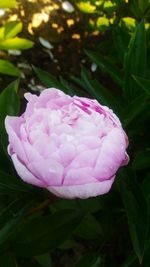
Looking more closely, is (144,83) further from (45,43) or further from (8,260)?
(45,43)

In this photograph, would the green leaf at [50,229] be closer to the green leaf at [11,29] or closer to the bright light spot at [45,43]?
the green leaf at [11,29]

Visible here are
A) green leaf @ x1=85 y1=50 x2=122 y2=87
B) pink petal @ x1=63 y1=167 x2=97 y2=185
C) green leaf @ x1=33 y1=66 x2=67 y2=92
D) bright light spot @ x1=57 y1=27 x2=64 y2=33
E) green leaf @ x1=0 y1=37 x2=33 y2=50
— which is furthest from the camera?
bright light spot @ x1=57 y1=27 x2=64 y2=33

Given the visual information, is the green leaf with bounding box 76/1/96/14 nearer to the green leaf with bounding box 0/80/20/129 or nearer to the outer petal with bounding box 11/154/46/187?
the green leaf with bounding box 0/80/20/129

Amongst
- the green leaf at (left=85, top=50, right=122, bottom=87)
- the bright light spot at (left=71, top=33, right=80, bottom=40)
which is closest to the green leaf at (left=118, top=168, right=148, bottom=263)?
the green leaf at (left=85, top=50, right=122, bottom=87)

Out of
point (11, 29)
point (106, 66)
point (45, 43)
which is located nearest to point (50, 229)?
point (106, 66)

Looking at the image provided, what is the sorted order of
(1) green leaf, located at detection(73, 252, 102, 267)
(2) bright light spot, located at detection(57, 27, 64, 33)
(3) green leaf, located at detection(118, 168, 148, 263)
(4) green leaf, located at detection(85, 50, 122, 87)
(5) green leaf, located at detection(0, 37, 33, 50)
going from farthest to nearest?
(2) bright light spot, located at detection(57, 27, 64, 33) < (5) green leaf, located at detection(0, 37, 33, 50) < (4) green leaf, located at detection(85, 50, 122, 87) < (1) green leaf, located at detection(73, 252, 102, 267) < (3) green leaf, located at detection(118, 168, 148, 263)

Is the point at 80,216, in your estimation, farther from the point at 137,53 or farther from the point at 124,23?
the point at 124,23

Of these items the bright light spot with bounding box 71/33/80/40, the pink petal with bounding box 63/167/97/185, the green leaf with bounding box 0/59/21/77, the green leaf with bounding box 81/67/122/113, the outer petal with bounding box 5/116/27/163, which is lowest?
the bright light spot with bounding box 71/33/80/40

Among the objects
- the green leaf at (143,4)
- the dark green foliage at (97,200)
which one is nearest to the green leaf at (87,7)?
the dark green foliage at (97,200)
